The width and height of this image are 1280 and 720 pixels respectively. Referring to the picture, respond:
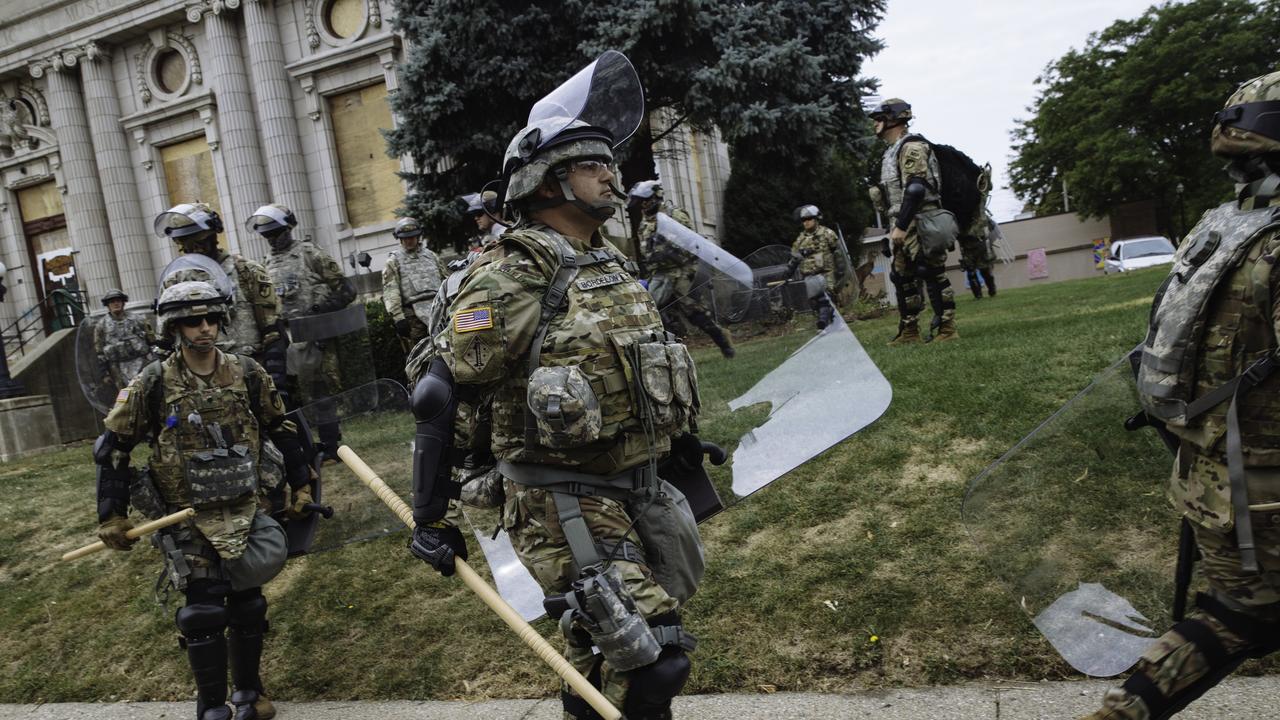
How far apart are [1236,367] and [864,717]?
1911 mm

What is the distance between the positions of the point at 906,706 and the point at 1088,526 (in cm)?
108

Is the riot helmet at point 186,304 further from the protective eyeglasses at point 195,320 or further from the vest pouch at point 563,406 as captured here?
the vest pouch at point 563,406

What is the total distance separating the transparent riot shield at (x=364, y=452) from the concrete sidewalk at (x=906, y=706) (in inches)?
48.5

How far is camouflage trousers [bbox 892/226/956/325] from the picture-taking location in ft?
27.1

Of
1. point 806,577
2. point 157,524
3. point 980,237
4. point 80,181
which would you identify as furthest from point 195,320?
point 80,181

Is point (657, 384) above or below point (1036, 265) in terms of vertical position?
above

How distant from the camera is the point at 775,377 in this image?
414cm

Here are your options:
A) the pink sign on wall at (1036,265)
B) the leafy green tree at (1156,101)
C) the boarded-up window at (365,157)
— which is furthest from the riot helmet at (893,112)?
the pink sign on wall at (1036,265)

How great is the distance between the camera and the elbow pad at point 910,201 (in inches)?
308

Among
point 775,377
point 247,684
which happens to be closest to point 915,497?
point 775,377

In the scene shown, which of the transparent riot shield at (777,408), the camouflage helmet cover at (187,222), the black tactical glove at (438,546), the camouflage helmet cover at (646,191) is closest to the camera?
the black tactical glove at (438,546)

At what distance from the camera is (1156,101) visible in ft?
117

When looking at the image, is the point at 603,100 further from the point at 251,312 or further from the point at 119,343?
the point at 119,343

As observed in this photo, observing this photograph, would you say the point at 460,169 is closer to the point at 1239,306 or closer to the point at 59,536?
the point at 59,536
